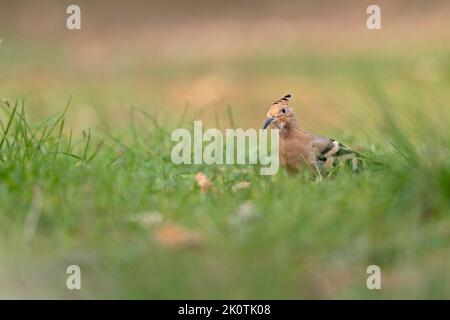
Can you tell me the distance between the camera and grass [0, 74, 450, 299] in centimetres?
347

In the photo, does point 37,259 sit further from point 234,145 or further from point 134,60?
point 134,60

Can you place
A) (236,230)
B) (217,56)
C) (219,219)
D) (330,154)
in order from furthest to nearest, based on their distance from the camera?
(217,56)
(330,154)
(219,219)
(236,230)

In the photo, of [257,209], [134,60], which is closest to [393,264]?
[257,209]

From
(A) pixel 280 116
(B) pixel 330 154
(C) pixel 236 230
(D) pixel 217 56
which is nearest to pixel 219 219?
(C) pixel 236 230

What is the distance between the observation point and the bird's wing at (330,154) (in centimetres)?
507

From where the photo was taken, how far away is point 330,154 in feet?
16.9

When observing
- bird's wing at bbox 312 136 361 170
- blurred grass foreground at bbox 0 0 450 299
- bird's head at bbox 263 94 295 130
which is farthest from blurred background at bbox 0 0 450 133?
blurred grass foreground at bbox 0 0 450 299

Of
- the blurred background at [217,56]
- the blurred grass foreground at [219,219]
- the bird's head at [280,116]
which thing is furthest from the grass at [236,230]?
the blurred background at [217,56]

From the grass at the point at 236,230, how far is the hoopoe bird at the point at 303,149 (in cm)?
32

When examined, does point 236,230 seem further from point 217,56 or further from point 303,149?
point 217,56

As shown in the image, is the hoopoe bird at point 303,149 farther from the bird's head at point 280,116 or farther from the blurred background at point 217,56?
the blurred background at point 217,56

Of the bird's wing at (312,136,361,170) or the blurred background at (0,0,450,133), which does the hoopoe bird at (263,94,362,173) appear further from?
the blurred background at (0,0,450,133)

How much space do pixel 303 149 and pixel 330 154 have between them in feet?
0.51

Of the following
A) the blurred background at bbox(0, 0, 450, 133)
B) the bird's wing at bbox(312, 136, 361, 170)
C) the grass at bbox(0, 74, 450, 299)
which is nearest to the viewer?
the grass at bbox(0, 74, 450, 299)
